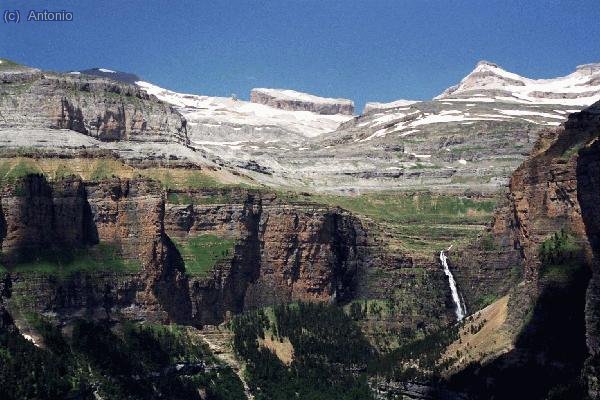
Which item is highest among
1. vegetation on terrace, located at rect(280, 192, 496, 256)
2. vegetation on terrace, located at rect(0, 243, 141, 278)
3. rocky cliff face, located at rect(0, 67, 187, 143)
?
rocky cliff face, located at rect(0, 67, 187, 143)

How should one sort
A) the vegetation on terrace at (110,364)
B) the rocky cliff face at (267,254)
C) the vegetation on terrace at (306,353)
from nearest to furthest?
the vegetation on terrace at (110,364) → the vegetation on terrace at (306,353) → the rocky cliff face at (267,254)

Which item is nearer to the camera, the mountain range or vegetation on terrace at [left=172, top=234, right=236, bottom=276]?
the mountain range

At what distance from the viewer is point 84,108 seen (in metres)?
169

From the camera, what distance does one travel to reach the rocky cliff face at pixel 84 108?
16512 cm

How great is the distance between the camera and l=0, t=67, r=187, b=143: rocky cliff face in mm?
165125

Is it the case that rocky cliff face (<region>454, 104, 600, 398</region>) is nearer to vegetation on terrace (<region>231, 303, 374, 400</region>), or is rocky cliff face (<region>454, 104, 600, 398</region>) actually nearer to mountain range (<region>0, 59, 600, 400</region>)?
mountain range (<region>0, 59, 600, 400</region>)

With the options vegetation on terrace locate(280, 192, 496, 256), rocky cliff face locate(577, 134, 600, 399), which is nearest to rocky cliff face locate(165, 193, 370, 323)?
vegetation on terrace locate(280, 192, 496, 256)

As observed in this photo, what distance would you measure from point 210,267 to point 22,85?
34.0 m

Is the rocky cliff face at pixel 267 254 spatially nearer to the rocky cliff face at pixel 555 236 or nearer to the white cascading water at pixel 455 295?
the white cascading water at pixel 455 295

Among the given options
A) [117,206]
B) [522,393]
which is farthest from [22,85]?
[522,393]

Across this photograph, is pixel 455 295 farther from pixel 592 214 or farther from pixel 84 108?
pixel 592 214

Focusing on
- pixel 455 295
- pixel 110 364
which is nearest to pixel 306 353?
pixel 455 295

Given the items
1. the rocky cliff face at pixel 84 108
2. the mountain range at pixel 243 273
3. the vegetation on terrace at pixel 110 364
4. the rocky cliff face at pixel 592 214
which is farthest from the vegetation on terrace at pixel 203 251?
the rocky cliff face at pixel 592 214

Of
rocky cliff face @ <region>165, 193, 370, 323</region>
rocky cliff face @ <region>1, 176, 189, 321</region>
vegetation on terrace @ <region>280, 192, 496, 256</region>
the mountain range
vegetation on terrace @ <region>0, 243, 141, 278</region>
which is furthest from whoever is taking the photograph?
vegetation on terrace @ <region>280, 192, 496, 256</region>
